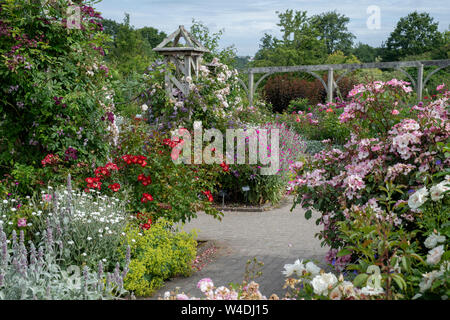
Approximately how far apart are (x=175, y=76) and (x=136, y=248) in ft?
16.6

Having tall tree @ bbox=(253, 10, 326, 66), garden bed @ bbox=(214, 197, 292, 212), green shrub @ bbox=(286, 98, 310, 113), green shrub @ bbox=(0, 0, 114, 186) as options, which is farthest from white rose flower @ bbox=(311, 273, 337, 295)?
tall tree @ bbox=(253, 10, 326, 66)

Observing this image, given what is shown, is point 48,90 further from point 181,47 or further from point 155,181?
point 181,47

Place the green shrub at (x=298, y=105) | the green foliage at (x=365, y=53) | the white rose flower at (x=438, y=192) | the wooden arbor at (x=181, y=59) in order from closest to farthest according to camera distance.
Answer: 1. the white rose flower at (x=438, y=192)
2. the wooden arbor at (x=181, y=59)
3. the green shrub at (x=298, y=105)
4. the green foliage at (x=365, y=53)

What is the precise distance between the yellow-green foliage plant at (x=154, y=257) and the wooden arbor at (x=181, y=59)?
13.5ft

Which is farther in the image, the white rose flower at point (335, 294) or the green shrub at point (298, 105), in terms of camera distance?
the green shrub at point (298, 105)

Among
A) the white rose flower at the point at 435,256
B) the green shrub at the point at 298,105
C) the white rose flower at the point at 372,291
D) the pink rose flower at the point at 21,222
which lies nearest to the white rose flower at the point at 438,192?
the white rose flower at the point at 435,256

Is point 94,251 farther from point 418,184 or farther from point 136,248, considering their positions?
point 418,184

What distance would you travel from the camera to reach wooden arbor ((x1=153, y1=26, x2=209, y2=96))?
322 inches

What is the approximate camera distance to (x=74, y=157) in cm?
482

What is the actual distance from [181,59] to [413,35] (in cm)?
2484

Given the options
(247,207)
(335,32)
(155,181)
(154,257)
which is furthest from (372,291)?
(335,32)

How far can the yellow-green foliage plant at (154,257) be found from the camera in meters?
3.74

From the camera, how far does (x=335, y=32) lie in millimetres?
29734

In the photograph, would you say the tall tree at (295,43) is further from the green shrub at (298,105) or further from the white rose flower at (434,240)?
the white rose flower at (434,240)
